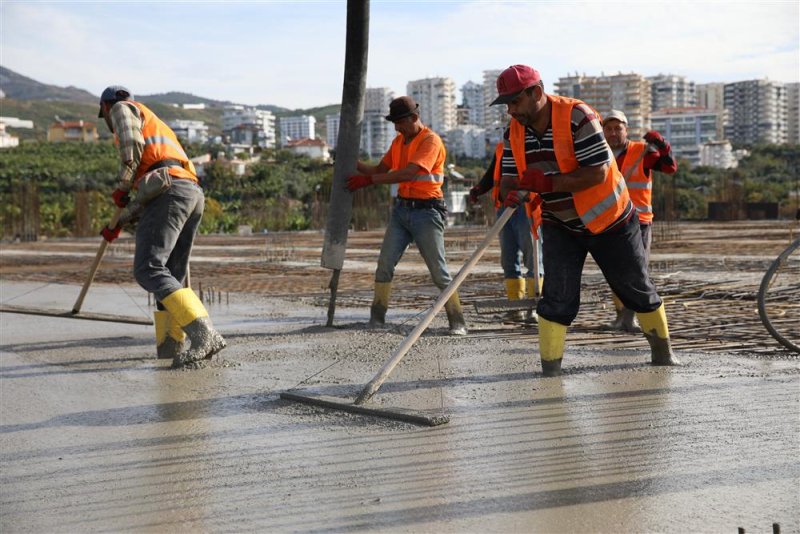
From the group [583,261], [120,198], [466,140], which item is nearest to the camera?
[583,261]

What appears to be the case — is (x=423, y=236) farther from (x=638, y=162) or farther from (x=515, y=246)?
(x=638, y=162)

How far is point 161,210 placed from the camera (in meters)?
6.34

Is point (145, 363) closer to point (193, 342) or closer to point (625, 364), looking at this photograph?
point (193, 342)

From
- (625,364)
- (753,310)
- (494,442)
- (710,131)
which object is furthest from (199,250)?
(710,131)

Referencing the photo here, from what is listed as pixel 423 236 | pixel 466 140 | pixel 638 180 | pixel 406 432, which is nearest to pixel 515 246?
pixel 423 236

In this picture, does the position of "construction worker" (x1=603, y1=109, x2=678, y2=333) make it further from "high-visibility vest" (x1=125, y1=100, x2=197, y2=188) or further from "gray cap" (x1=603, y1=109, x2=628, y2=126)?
"high-visibility vest" (x1=125, y1=100, x2=197, y2=188)

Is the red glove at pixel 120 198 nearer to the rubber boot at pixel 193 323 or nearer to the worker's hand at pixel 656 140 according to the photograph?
the rubber boot at pixel 193 323

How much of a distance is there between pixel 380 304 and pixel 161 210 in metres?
2.16

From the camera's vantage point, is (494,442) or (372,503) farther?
(494,442)

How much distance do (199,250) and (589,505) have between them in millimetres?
18856

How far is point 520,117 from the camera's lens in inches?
199

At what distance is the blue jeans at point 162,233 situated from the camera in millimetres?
6215

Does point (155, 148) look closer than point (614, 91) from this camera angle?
Yes

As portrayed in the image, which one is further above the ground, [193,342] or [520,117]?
[520,117]
